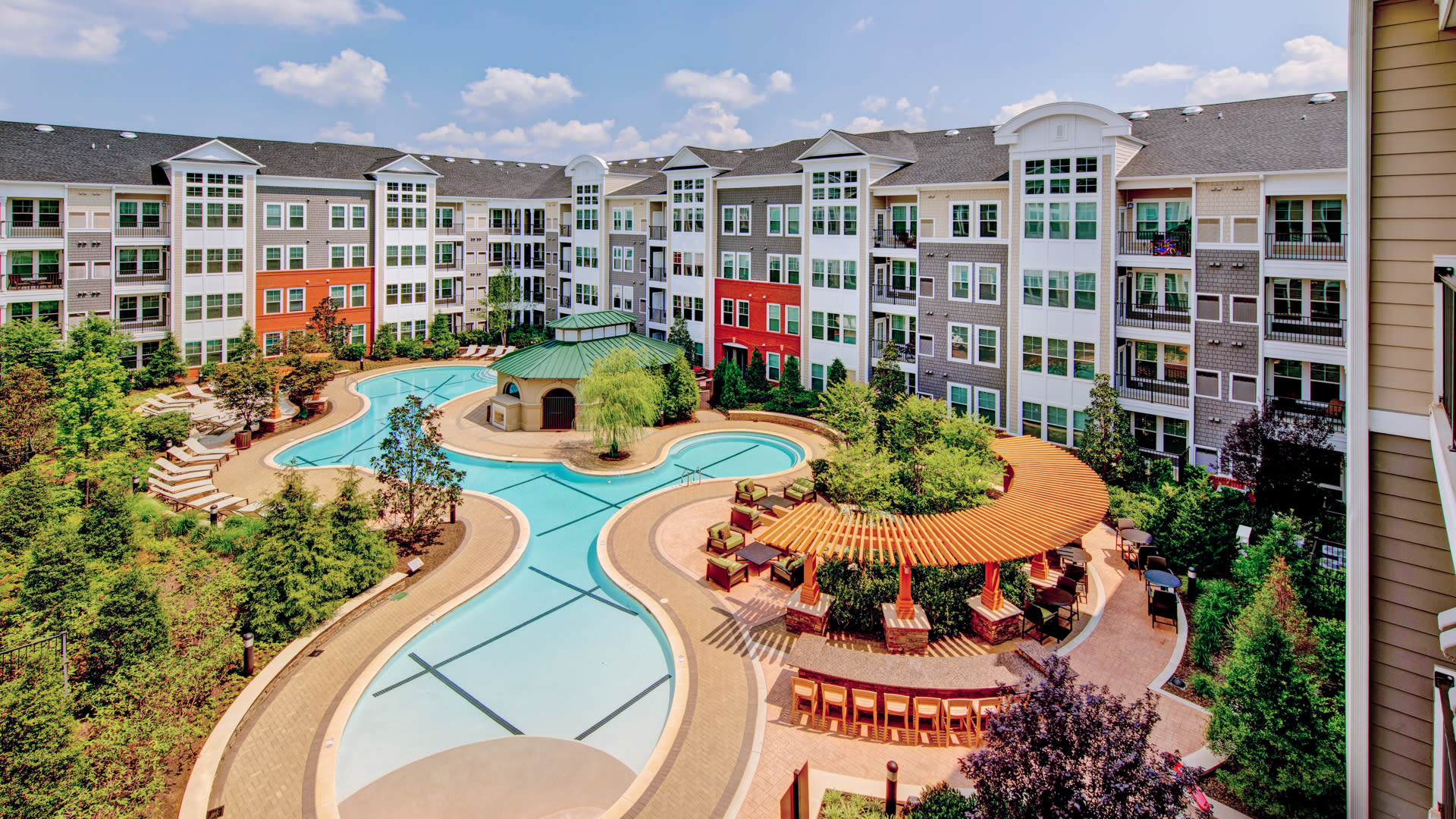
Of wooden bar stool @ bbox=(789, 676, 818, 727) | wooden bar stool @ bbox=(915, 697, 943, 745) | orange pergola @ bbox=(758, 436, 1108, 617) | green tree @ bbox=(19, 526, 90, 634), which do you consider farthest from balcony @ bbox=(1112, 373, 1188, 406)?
green tree @ bbox=(19, 526, 90, 634)

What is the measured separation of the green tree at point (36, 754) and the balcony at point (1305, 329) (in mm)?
29077

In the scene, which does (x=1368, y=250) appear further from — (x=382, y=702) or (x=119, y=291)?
(x=119, y=291)

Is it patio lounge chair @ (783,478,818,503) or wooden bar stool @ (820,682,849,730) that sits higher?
patio lounge chair @ (783,478,818,503)

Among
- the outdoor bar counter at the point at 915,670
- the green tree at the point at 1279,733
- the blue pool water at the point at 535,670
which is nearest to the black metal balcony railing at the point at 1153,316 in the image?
the outdoor bar counter at the point at 915,670

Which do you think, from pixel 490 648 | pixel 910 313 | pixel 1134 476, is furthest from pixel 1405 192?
pixel 910 313

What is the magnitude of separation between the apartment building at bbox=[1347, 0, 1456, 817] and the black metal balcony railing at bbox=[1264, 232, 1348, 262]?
59.6 feet

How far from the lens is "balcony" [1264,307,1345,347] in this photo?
73.2ft

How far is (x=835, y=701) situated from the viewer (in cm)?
1361

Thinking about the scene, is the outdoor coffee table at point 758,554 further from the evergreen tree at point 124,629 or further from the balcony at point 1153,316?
the balcony at point 1153,316

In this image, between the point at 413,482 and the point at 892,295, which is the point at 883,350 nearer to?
the point at 892,295

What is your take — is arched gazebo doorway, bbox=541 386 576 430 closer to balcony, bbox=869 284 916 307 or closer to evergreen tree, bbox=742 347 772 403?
evergreen tree, bbox=742 347 772 403

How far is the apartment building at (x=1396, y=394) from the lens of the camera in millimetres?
7320

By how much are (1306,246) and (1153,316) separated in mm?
4744

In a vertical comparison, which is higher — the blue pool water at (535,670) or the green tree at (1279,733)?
the green tree at (1279,733)
